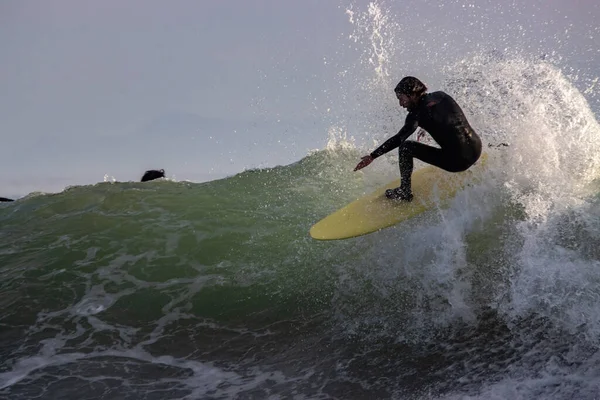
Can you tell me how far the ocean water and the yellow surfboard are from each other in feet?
0.80

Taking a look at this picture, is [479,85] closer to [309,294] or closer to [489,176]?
[489,176]

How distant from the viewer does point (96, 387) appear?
4727 millimetres

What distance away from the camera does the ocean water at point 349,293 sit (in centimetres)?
454

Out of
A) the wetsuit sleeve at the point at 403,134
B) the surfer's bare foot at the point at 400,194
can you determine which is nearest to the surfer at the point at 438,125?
the wetsuit sleeve at the point at 403,134

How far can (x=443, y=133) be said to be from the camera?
589 cm

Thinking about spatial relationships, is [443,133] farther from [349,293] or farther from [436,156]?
[349,293]

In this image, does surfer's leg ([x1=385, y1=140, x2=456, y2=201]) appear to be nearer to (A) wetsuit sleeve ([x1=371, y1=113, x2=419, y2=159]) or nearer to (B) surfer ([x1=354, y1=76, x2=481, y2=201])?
(B) surfer ([x1=354, y1=76, x2=481, y2=201])

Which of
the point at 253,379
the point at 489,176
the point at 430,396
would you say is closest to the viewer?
the point at 430,396

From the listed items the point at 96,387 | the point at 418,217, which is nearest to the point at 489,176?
the point at 418,217

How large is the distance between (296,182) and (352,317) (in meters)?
7.95

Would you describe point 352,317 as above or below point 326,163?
below

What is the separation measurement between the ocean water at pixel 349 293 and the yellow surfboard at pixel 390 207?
0.80 feet

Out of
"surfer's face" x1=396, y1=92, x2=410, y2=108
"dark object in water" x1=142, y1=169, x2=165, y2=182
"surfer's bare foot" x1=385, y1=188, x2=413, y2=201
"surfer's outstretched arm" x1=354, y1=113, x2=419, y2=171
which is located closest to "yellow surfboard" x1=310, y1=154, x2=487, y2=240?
"surfer's bare foot" x1=385, y1=188, x2=413, y2=201

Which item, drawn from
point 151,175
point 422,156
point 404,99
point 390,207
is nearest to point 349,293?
point 390,207
